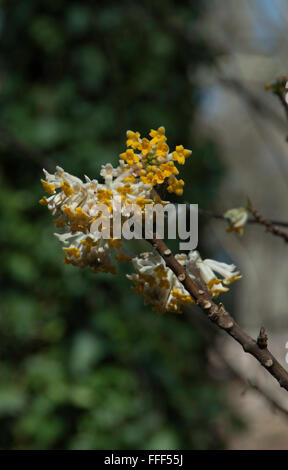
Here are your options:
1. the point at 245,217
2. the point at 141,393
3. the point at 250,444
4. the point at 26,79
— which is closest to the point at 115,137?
the point at 26,79

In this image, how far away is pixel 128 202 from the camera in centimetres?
68

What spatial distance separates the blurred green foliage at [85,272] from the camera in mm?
1973

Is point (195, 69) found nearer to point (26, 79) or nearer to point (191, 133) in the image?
point (191, 133)

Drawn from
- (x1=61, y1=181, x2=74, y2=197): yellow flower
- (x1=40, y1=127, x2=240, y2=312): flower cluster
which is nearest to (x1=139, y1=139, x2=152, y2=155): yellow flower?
(x1=40, y1=127, x2=240, y2=312): flower cluster

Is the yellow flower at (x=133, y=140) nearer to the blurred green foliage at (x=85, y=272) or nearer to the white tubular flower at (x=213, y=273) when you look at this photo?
the white tubular flower at (x=213, y=273)

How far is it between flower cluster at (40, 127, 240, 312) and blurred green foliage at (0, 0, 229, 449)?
1.24 m

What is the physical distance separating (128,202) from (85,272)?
1349 millimetres

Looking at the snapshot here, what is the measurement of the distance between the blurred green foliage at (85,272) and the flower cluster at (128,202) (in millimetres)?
1243

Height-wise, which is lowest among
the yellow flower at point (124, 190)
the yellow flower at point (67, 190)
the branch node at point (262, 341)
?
the branch node at point (262, 341)

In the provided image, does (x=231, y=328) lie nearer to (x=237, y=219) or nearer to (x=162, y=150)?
(x=162, y=150)

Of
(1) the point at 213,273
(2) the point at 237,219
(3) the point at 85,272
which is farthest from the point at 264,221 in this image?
(3) the point at 85,272

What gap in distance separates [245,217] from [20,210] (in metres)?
1.31

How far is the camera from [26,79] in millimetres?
2213

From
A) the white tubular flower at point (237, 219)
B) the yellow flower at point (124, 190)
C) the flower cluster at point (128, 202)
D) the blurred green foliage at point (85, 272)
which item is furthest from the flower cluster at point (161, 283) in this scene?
the blurred green foliage at point (85, 272)
